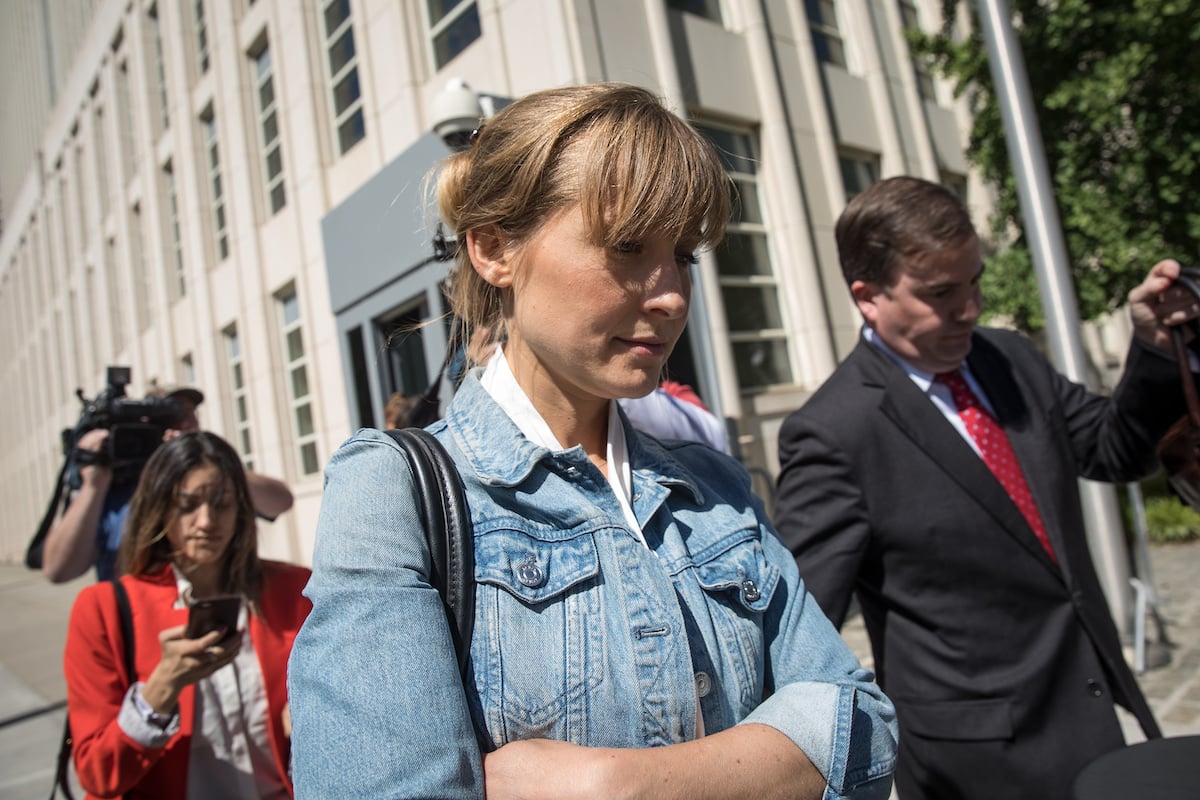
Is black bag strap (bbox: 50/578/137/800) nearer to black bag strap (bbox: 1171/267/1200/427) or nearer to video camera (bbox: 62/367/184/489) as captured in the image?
video camera (bbox: 62/367/184/489)

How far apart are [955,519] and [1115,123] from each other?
8.01 metres

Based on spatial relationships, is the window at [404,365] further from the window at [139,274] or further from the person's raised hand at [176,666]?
the window at [139,274]

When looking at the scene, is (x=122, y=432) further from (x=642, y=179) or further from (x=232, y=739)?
(x=642, y=179)

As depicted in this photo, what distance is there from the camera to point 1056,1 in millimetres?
8547

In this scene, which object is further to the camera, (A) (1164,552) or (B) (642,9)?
(A) (1164,552)

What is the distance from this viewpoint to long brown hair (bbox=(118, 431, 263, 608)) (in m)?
2.49

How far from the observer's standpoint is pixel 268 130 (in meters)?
12.0

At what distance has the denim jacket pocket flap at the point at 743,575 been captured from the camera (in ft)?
3.87

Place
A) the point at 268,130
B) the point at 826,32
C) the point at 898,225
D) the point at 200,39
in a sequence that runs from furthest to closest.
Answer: the point at 200,39, the point at 268,130, the point at 826,32, the point at 898,225

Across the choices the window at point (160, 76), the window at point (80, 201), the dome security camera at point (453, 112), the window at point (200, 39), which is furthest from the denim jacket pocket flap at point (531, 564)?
the window at point (80, 201)

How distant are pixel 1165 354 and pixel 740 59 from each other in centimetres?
743

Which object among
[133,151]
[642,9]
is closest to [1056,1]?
[642,9]

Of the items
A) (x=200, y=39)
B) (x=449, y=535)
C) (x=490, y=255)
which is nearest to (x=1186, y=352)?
(x=490, y=255)

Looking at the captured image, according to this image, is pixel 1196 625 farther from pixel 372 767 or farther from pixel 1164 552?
pixel 372 767
